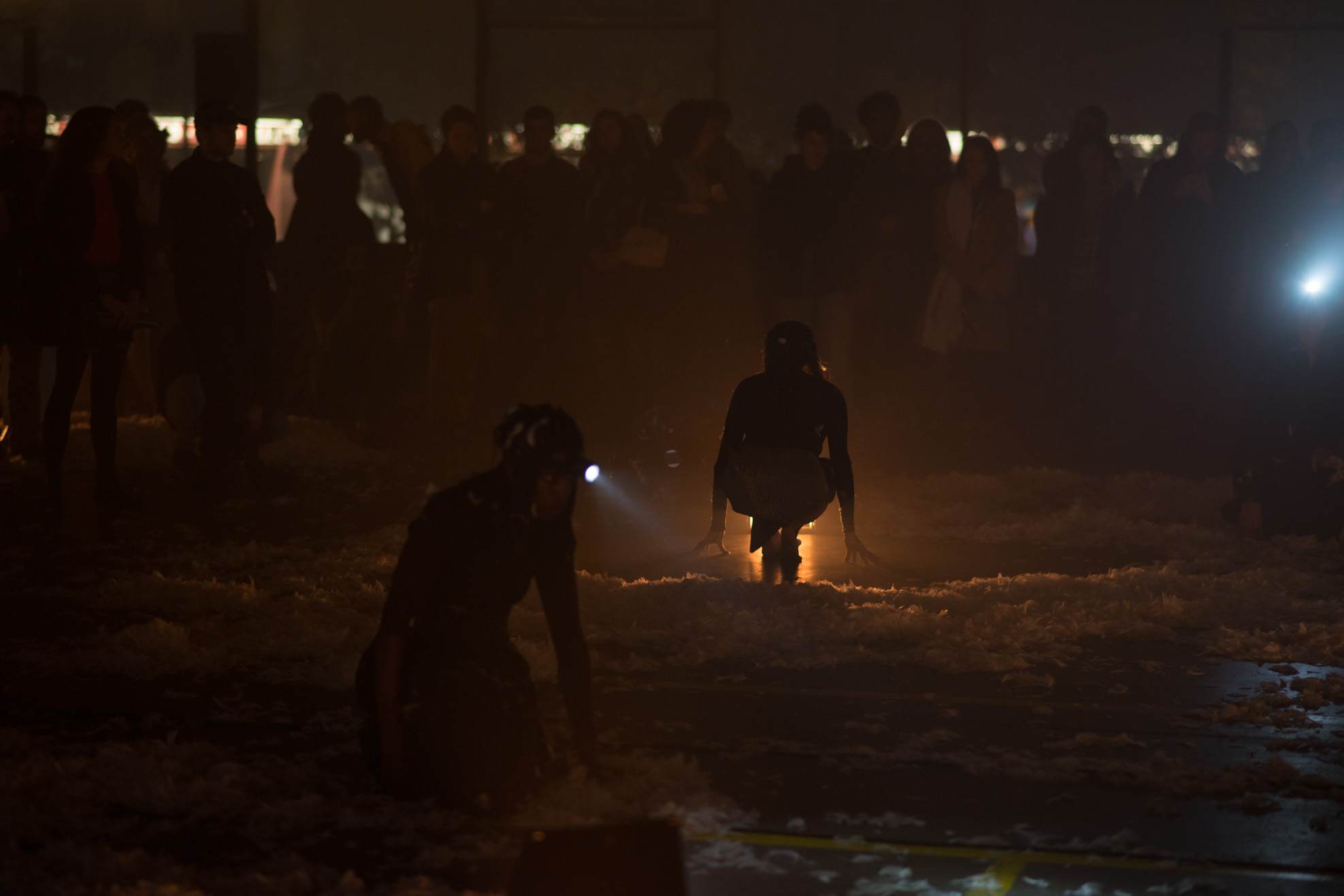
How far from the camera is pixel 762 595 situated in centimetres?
751

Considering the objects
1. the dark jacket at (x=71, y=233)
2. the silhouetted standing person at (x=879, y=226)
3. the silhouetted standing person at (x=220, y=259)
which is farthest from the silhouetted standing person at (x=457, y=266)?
the dark jacket at (x=71, y=233)

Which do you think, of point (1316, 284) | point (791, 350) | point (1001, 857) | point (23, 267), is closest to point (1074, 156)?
point (1316, 284)

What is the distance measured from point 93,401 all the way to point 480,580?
505 cm

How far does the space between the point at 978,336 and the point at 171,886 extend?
29.5ft

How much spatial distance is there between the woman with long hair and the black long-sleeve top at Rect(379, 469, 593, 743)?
15.6 feet

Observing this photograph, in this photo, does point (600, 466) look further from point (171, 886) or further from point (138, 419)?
point (171, 886)

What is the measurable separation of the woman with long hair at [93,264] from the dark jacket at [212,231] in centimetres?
33

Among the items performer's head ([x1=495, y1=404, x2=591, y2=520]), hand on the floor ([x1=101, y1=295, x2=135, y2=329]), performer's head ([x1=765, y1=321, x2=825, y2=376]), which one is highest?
hand on the floor ([x1=101, y1=295, x2=135, y2=329])

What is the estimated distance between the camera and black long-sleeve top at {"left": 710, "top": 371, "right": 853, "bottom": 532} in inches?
326

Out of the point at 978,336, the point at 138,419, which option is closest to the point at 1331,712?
the point at 978,336

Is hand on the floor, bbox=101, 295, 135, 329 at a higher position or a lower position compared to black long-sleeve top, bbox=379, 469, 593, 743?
higher

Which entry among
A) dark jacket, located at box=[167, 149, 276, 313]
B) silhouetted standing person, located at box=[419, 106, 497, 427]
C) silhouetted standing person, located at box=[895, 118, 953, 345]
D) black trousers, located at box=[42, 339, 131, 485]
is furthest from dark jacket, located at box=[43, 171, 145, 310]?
silhouetted standing person, located at box=[895, 118, 953, 345]

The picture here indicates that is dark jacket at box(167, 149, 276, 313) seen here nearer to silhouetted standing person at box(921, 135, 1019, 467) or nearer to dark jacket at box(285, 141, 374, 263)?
dark jacket at box(285, 141, 374, 263)

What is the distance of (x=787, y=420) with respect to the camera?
8336mm
